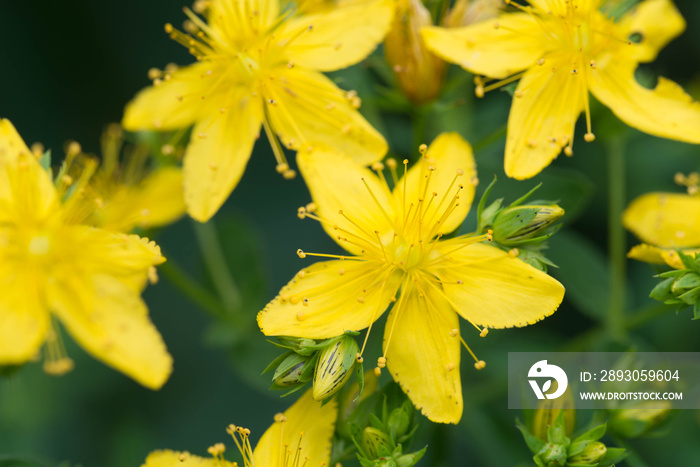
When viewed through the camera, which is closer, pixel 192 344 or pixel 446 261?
pixel 446 261

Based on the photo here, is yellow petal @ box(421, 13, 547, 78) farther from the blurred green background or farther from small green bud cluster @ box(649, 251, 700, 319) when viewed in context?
small green bud cluster @ box(649, 251, 700, 319)

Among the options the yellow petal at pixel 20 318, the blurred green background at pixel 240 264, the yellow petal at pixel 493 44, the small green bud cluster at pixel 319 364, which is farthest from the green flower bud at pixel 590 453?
the yellow petal at pixel 20 318

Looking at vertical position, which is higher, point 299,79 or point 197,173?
point 299,79

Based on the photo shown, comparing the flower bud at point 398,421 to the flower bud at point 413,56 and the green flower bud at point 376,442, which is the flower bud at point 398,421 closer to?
the green flower bud at point 376,442

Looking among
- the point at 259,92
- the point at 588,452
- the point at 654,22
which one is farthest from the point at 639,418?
the point at 259,92

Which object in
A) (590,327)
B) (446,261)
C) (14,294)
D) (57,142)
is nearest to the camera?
(14,294)

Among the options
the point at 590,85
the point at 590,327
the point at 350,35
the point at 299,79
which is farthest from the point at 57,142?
the point at 590,327

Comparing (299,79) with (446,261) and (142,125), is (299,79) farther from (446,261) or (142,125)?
(446,261)
